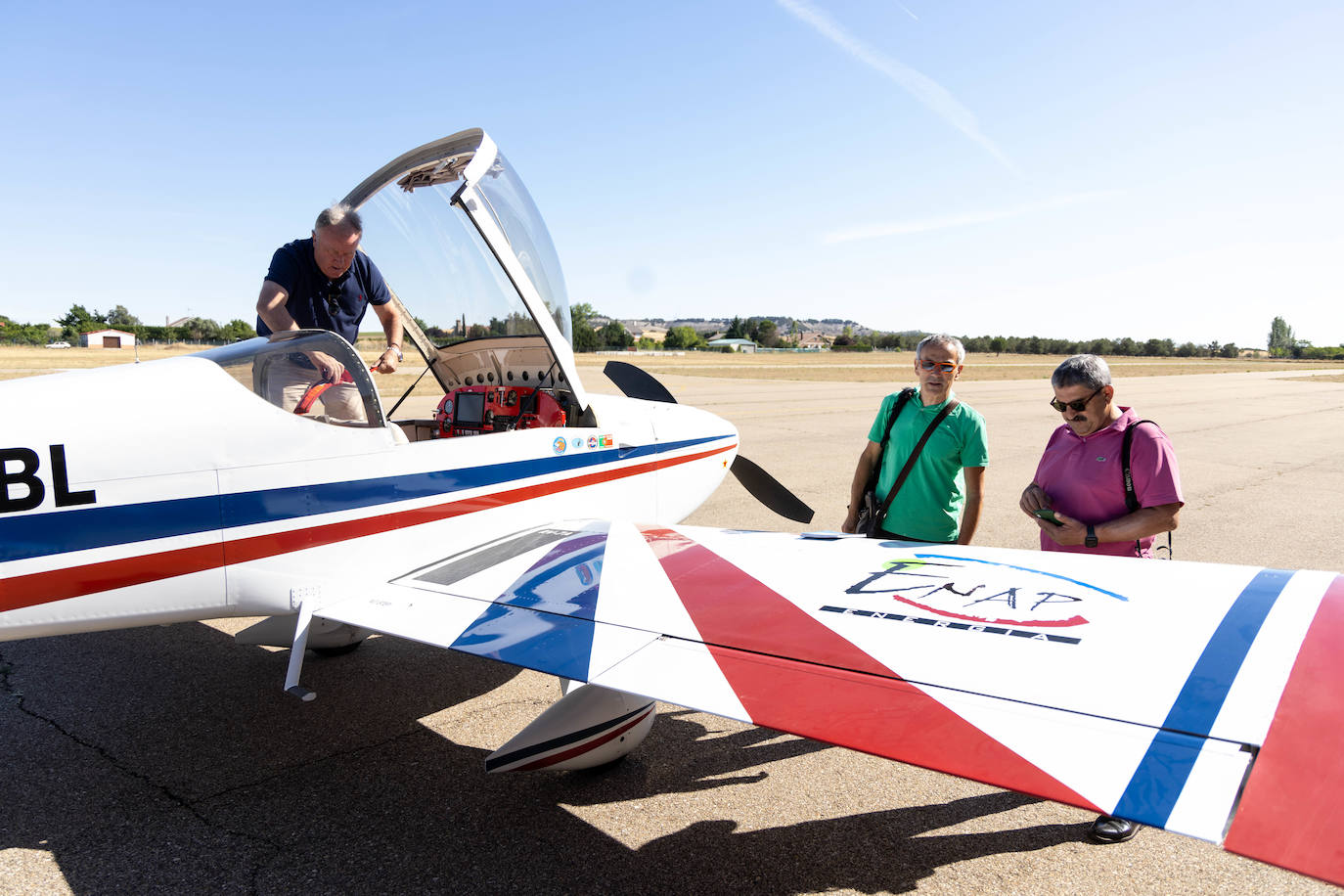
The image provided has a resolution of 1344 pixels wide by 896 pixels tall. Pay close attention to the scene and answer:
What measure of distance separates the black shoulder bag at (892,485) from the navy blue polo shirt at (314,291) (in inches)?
101

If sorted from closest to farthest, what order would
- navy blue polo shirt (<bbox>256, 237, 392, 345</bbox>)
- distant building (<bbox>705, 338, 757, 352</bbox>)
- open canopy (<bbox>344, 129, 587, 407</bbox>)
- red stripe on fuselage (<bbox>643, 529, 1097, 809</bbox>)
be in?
red stripe on fuselage (<bbox>643, 529, 1097, 809</bbox>)
open canopy (<bbox>344, 129, 587, 407</bbox>)
navy blue polo shirt (<bbox>256, 237, 392, 345</bbox>)
distant building (<bbox>705, 338, 757, 352</bbox>)

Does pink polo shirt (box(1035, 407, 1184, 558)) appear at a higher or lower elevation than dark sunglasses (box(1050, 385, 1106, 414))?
lower

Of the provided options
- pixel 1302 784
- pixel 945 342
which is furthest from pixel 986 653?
pixel 945 342

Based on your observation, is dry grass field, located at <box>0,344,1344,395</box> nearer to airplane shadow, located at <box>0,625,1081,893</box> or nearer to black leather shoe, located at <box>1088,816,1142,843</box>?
airplane shadow, located at <box>0,625,1081,893</box>

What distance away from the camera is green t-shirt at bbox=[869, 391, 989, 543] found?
320 cm

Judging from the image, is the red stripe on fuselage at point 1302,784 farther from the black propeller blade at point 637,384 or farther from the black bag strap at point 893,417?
the black propeller blade at point 637,384

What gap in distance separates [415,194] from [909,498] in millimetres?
2993

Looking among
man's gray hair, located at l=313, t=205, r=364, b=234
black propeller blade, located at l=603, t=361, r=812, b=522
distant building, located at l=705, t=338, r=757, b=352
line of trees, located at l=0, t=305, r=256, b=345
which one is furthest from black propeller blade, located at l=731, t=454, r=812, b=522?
distant building, located at l=705, t=338, r=757, b=352

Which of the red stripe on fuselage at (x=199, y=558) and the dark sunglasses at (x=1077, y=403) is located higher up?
the dark sunglasses at (x=1077, y=403)

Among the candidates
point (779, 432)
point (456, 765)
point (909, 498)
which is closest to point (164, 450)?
point (456, 765)

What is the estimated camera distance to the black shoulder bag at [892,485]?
10.6ft

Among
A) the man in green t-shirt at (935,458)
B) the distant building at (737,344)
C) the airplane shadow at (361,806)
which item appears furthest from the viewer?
the distant building at (737,344)

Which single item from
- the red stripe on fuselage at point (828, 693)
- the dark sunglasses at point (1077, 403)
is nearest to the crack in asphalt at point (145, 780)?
the red stripe on fuselage at point (828, 693)

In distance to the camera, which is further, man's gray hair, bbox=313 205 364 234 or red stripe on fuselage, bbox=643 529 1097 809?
man's gray hair, bbox=313 205 364 234
